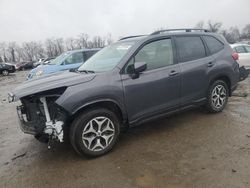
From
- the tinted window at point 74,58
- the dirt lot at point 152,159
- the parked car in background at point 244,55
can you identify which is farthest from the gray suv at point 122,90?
the parked car in background at point 244,55

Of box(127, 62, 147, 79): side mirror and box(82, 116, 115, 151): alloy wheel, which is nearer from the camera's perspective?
box(82, 116, 115, 151): alloy wheel

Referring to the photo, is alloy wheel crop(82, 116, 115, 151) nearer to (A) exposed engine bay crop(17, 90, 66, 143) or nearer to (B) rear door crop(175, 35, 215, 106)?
(A) exposed engine bay crop(17, 90, 66, 143)

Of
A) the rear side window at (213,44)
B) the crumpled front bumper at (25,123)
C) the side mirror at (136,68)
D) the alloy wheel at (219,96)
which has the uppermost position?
the rear side window at (213,44)

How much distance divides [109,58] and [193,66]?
1.59 meters

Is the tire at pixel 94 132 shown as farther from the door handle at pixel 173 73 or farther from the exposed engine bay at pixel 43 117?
the door handle at pixel 173 73

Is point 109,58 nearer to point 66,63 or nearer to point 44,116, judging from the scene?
point 44,116

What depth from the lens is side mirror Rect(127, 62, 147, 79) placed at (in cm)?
406

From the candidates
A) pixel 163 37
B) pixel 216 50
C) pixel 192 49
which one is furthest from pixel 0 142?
pixel 216 50

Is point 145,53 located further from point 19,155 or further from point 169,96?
point 19,155

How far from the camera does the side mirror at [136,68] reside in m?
4.06

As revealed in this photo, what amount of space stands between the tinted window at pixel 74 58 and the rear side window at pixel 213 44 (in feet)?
23.8

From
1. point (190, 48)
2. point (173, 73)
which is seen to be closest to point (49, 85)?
point (173, 73)

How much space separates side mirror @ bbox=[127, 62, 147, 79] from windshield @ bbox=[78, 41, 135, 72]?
25cm

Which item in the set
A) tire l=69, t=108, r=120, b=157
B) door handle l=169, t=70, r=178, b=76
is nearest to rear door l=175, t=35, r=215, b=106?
→ door handle l=169, t=70, r=178, b=76
